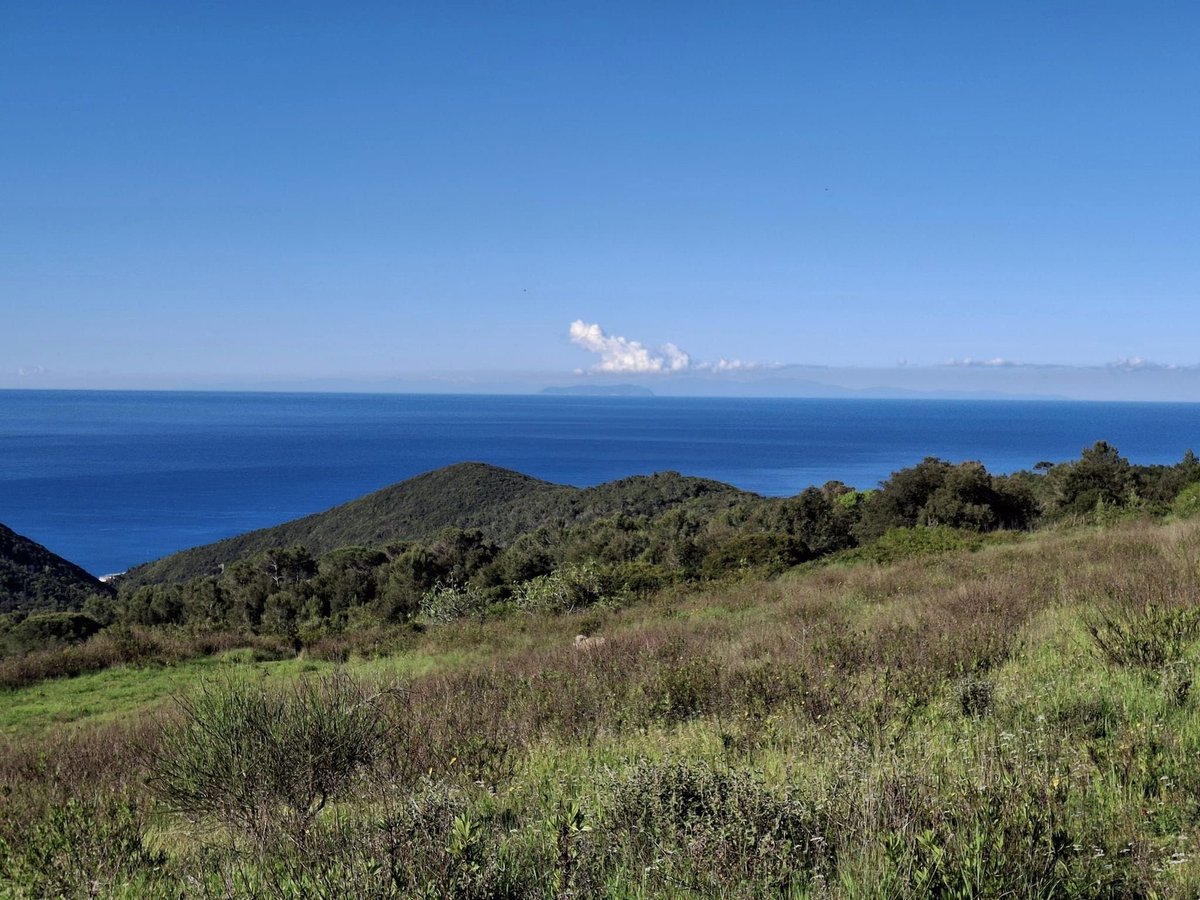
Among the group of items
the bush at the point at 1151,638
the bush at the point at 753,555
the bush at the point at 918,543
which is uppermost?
the bush at the point at 1151,638

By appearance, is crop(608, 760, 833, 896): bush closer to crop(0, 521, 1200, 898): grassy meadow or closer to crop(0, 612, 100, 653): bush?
crop(0, 521, 1200, 898): grassy meadow

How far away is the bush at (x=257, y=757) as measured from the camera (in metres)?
4.41

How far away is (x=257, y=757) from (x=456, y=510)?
74247 mm

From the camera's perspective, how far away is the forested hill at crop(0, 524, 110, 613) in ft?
158

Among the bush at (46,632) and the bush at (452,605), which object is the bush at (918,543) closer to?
the bush at (452,605)

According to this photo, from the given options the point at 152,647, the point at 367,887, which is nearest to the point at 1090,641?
the point at 367,887

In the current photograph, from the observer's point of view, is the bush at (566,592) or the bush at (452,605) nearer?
the bush at (566,592)

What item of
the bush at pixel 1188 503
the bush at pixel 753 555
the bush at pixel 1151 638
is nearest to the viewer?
the bush at pixel 1151 638

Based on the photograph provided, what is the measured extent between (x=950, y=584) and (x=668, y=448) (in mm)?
154066

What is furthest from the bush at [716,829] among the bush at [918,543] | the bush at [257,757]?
the bush at [918,543]

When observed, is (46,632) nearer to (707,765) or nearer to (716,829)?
(707,765)

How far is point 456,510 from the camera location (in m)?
77.6

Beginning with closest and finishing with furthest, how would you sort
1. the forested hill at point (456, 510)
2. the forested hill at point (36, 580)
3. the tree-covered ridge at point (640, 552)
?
the tree-covered ridge at point (640, 552) < the forested hill at point (36, 580) < the forested hill at point (456, 510)

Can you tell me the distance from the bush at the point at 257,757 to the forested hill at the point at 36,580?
50403 mm
